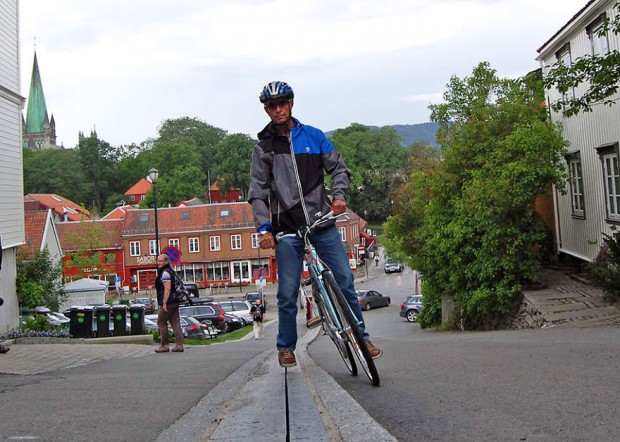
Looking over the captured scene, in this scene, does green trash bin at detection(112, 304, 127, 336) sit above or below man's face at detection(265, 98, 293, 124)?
below

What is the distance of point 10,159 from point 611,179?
54.7 ft

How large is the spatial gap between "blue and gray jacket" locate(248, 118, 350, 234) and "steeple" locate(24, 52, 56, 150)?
163m

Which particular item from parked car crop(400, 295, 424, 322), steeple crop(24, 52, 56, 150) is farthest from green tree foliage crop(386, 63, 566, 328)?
steeple crop(24, 52, 56, 150)

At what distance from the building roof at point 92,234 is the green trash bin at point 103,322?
49407mm

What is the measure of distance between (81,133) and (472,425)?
660 ft

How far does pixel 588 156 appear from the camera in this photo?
1820 centimetres

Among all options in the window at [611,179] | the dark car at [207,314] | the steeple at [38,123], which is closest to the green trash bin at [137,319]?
the window at [611,179]

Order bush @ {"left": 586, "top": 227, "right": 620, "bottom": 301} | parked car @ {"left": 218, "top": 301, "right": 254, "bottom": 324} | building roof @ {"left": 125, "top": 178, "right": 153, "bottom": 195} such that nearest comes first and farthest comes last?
bush @ {"left": 586, "top": 227, "right": 620, "bottom": 301}
parked car @ {"left": 218, "top": 301, "right": 254, "bottom": 324}
building roof @ {"left": 125, "top": 178, "right": 153, "bottom": 195}

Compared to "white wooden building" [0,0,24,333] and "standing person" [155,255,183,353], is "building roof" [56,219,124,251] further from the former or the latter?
"standing person" [155,255,183,353]

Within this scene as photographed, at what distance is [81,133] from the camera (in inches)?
7628

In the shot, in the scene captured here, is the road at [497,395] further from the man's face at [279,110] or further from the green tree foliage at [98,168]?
the green tree foliage at [98,168]

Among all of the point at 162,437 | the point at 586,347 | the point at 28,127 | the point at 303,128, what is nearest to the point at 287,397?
the point at 162,437

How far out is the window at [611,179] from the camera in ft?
54.1

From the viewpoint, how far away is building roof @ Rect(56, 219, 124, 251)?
66.2 metres
